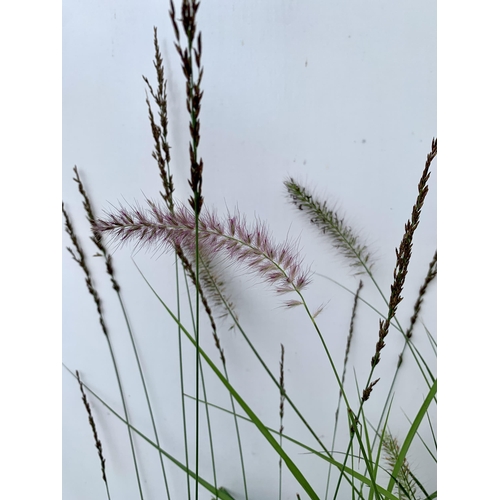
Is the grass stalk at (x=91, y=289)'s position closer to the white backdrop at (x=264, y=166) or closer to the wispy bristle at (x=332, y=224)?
the white backdrop at (x=264, y=166)

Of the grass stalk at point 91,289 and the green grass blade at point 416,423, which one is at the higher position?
the grass stalk at point 91,289

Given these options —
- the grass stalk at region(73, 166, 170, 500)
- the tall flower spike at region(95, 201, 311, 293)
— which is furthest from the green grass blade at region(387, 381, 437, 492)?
the grass stalk at region(73, 166, 170, 500)

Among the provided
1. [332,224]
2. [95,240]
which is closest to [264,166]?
[332,224]

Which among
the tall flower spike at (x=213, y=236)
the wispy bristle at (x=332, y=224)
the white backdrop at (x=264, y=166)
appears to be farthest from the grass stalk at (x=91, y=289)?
the wispy bristle at (x=332, y=224)

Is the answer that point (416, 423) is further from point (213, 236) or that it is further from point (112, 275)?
point (112, 275)

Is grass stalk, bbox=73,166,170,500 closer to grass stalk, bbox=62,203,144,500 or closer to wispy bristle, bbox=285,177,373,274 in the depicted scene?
grass stalk, bbox=62,203,144,500

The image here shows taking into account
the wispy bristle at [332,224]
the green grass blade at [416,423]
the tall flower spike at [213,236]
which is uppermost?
the wispy bristle at [332,224]
